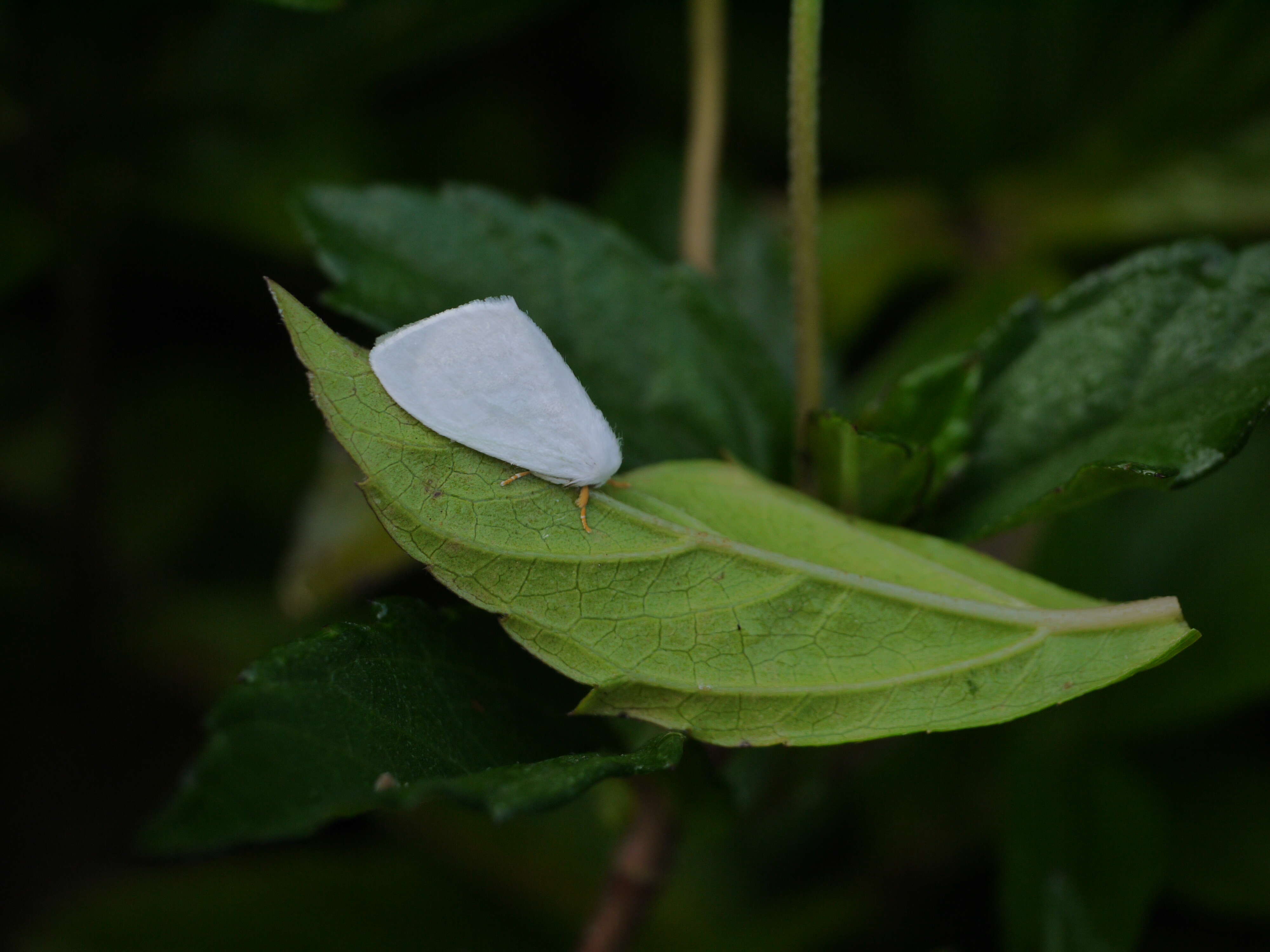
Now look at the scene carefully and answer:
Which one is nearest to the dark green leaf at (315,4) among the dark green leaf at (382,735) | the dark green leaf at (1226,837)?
the dark green leaf at (382,735)

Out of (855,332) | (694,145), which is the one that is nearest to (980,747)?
(855,332)

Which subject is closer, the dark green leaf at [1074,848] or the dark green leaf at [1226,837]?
the dark green leaf at [1074,848]

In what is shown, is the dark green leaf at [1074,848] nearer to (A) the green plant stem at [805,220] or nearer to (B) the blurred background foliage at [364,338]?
(B) the blurred background foliage at [364,338]

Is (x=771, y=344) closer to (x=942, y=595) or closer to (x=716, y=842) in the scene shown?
(x=942, y=595)

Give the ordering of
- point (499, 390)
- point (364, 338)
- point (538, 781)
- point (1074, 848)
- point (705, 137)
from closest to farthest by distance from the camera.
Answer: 1. point (538, 781)
2. point (499, 390)
3. point (1074, 848)
4. point (705, 137)
5. point (364, 338)

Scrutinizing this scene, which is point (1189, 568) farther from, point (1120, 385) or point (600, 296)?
point (600, 296)

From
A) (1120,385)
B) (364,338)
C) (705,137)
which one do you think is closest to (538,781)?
(1120,385)
